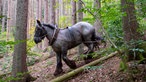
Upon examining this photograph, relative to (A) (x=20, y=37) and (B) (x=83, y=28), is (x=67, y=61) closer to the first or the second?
(B) (x=83, y=28)

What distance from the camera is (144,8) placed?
18.6 ft

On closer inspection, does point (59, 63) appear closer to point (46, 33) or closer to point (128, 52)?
point (46, 33)

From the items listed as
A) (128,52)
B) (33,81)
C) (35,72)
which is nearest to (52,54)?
(35,72)

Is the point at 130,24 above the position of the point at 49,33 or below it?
above

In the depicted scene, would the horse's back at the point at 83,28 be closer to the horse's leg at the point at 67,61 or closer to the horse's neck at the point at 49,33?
the horse's neck at the point at 49,33

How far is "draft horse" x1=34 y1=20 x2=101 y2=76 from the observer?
8.06 metres

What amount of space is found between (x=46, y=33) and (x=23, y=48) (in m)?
1.08

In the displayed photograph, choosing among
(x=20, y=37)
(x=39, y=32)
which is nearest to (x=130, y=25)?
(x=39, y=32)

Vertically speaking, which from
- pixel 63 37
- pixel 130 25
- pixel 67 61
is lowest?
pixel 67 61

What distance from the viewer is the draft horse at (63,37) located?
317 inches

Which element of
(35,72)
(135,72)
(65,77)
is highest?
(135,72)

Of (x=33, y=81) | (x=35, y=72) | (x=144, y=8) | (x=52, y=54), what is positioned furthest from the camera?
(x=52, y=54)

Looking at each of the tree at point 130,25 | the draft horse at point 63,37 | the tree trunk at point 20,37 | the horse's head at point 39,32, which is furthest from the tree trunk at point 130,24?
the tree trunk at point 20,37

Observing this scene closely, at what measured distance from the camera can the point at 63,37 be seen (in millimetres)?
8258
